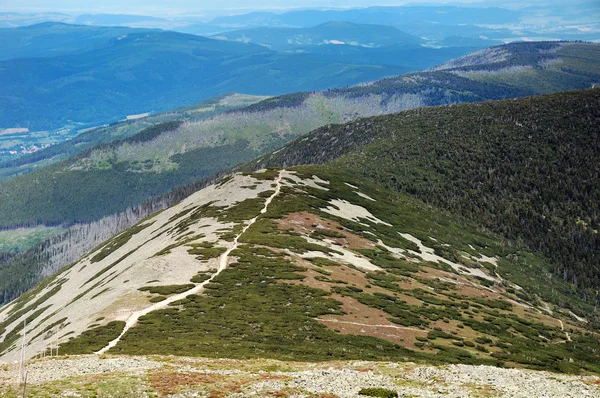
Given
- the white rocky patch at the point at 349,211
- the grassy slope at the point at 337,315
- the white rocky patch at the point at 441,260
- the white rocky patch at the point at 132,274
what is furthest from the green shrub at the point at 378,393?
Result: the white rocky patch at the point at 349,211

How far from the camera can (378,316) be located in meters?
84.1

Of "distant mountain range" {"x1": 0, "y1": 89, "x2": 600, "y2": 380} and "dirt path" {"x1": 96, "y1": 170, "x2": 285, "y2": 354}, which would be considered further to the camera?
"distant mountain range" {"x1": 0, "y1": 89, "x2": 600, "y2": 380}

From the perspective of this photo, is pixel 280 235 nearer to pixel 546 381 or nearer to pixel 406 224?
pixel 406 224

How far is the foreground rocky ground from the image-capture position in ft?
153

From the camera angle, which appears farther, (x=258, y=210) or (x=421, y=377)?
(x=258, y=210)

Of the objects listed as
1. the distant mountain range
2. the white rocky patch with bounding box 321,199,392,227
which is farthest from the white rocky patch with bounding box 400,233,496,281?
the white rocky patch with bounding box 321,199,392,227

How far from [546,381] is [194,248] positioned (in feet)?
243

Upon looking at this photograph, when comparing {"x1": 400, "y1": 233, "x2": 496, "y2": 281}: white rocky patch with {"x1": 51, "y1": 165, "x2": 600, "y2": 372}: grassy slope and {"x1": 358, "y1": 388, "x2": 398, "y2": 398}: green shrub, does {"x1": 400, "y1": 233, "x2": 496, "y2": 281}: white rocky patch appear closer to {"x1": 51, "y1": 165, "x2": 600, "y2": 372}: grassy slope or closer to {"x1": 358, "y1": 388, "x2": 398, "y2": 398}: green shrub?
{"x1": 51, "y1": 165, "x2": 600, "y2": 372}: grassy slope

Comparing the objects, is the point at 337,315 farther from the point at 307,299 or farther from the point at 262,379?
the point at 262,379

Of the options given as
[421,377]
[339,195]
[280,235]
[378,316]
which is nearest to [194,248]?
[280,235]

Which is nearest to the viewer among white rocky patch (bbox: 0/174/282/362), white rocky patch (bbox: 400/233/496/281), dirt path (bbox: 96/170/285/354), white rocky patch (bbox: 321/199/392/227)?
dirt path (bbox: 96/170/285/354)

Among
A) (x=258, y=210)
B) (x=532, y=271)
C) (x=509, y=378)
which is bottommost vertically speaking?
(x=532, y=271)

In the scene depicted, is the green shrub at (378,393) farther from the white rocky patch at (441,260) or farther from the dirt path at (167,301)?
the white rocky patch at (441,260)

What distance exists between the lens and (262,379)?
5097 cm
